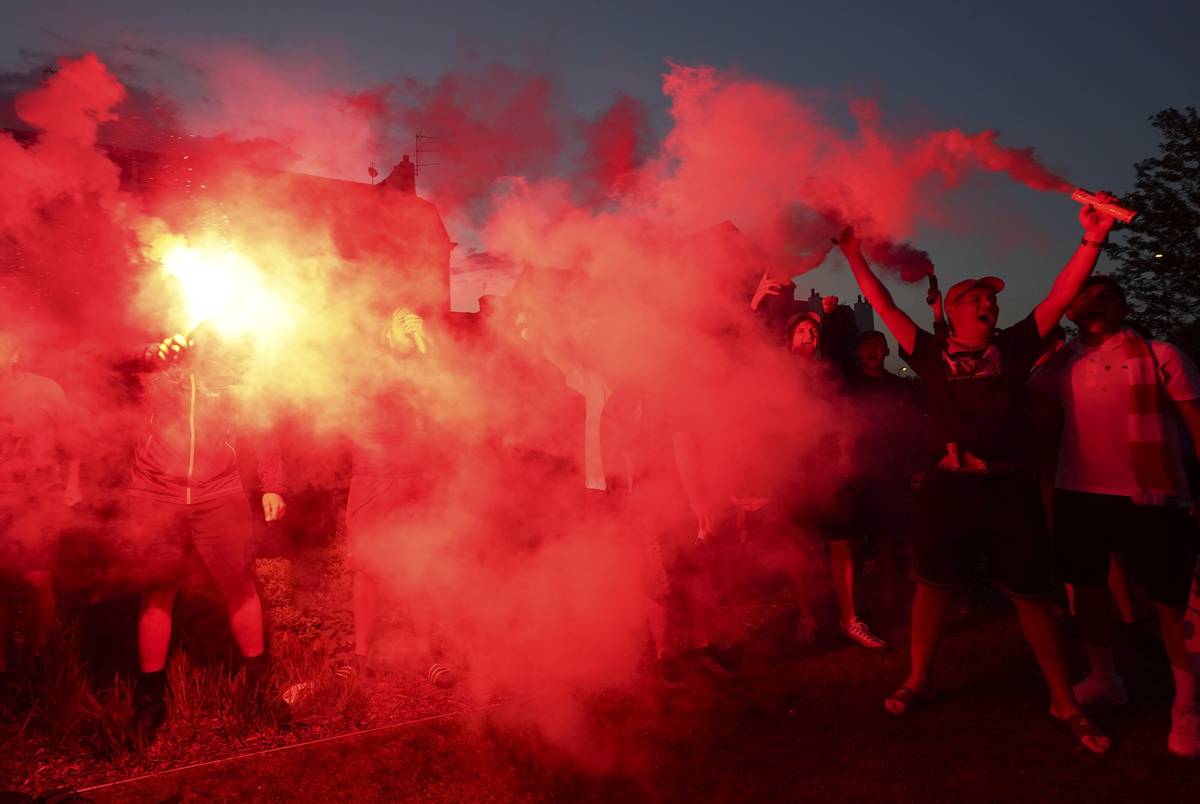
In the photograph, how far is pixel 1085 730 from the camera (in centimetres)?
323

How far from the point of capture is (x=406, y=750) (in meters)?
3.34

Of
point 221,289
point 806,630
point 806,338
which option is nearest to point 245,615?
point 221,289

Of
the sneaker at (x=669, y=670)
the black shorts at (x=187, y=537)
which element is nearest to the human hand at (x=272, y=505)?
the black shorts at (x=187, y=537)

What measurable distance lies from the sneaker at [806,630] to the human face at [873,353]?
1768 millimetres

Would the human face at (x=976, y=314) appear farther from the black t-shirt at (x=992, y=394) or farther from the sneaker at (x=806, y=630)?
the sneaker at (x=806, y=630)

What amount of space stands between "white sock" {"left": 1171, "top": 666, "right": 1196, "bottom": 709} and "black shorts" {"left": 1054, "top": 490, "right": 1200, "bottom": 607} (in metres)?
0.32

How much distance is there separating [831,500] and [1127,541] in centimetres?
160

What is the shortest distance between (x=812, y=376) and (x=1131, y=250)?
44.0 ft

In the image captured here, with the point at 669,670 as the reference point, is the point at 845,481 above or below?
above

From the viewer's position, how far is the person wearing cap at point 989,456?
3.27 metres

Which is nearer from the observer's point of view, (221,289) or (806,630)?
(221,289)

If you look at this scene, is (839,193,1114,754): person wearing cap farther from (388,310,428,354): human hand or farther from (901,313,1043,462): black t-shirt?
(388,310,428,354): human hand

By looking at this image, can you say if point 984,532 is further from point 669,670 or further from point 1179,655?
point 669,670

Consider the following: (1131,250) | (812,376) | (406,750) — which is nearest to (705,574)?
(812,376)
